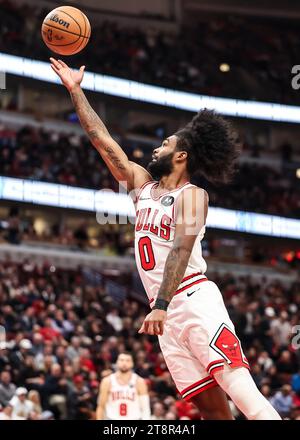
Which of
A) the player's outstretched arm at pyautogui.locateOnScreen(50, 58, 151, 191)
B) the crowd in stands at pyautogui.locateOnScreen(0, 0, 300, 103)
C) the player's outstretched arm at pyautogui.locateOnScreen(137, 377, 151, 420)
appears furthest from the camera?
the crowd in stands at pyautogui.locateOnScreen(0, 0, 300, 103)

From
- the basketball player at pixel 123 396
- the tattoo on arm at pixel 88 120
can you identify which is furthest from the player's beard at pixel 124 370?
the tattoo on arm at pixel 88 120

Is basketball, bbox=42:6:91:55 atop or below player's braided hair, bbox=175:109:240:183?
atop

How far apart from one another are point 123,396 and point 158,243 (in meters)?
5.50

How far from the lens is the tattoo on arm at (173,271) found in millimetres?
5293

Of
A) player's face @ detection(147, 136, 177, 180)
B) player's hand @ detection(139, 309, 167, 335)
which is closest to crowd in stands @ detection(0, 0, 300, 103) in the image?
player's face @ detection(147, 136, 177, 180)

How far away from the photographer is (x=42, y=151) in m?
29.6

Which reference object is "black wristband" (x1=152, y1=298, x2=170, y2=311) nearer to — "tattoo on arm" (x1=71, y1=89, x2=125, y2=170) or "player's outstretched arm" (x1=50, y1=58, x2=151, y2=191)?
"player's outstretched arm" (x1=50, y1=58, x2=151, y2=191)

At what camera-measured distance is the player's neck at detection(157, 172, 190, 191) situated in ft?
19.3

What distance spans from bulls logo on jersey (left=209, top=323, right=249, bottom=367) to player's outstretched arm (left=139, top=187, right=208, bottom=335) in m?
0.41

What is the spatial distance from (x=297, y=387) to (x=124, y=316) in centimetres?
558

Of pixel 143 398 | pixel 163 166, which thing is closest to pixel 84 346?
pixel 143 398

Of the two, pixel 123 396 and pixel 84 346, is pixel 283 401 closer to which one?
pixel 84 346

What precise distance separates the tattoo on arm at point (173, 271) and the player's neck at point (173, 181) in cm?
64

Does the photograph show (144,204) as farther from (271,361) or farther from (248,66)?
(248,66)
